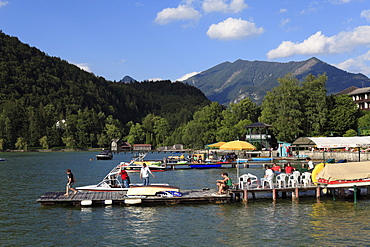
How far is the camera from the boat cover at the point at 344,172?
2970cm

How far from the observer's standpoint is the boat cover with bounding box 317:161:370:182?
29.7m

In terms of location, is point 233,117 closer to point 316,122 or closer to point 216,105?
point 216,105

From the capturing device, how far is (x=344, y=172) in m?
29.8

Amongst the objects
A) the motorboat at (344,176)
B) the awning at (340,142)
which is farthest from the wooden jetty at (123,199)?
the awning at (340,142)

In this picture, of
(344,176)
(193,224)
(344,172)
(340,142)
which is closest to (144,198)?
(193,224)

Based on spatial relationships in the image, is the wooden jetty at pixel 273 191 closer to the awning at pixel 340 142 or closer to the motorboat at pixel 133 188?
the motorboat at pixel 133 188

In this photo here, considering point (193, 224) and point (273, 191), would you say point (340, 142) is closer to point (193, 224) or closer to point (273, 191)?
point (273, 191)

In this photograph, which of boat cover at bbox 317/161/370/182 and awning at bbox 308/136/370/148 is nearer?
boat cover at bbox 317/161/370/182

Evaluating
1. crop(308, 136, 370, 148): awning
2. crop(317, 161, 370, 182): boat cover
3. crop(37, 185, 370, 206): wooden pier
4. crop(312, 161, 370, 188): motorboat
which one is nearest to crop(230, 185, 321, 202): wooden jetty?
crop(37, 185, 370, 206): wooden pier

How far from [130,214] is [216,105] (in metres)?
122

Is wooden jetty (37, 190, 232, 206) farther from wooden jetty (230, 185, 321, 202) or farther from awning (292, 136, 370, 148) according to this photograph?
awning (292, 136, 370, 148)

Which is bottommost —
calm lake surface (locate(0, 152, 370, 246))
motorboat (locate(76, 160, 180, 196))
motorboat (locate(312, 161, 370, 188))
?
calm lake surface (locate(0, 152, 370, 246))

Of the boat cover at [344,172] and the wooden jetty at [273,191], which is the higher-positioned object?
the boat cover at [344,172]

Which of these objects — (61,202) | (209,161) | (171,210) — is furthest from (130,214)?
(209,161)
